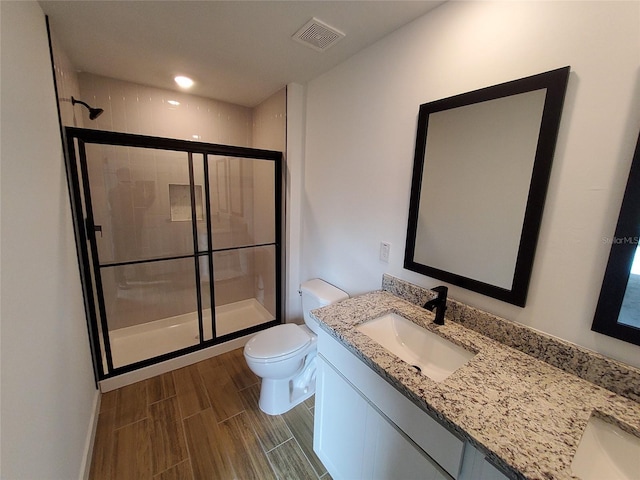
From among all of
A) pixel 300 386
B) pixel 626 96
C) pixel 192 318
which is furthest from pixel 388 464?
pixel 192 318

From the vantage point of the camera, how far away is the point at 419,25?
4.24ft

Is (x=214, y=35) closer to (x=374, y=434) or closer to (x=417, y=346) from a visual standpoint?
(x=417, y=346)

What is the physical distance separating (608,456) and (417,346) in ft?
2.11

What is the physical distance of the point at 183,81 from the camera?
83.9 inches

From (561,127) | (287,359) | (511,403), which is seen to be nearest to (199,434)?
(287,359)

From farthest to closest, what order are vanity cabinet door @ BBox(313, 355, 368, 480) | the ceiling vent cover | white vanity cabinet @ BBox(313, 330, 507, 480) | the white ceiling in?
1. the ceiling vent cover
2. the white ceiling
3. vanity cabinet door @ BBox(313, 355, 368, 480)
4. white vanity cabinet @ BBox(313, 330, 507, 480)

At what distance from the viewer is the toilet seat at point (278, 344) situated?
1.62 metres

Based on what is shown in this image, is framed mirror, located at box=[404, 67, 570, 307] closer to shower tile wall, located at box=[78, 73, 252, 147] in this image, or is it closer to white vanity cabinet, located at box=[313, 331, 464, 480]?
white vanity cabinet, located at box=[313, 331, 464, 480]

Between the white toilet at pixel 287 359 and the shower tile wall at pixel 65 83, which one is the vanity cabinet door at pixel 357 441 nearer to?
the white toilet at pixel 287 359

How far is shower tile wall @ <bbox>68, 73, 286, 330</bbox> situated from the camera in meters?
2.23

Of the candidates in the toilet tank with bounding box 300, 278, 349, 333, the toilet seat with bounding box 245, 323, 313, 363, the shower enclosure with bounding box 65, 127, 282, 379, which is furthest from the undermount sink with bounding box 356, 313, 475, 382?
the shower enclosure with bounding box 65, 127, 282, 379

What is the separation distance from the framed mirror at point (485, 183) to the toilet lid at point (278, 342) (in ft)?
3.01

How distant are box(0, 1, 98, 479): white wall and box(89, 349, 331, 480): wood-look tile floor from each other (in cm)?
22

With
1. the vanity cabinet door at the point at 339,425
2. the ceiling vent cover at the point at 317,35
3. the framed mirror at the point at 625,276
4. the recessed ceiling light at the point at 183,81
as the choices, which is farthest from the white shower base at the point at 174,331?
the framed mirror at the point at 625,276
